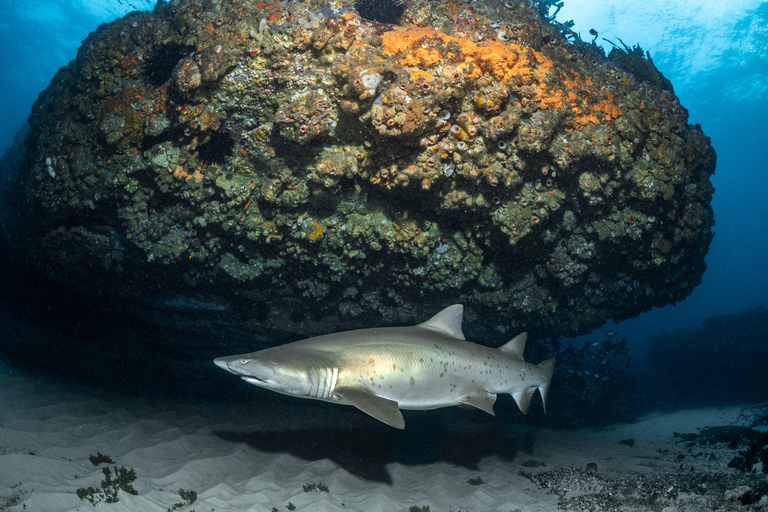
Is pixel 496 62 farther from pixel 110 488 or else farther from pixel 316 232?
pixel 110 488

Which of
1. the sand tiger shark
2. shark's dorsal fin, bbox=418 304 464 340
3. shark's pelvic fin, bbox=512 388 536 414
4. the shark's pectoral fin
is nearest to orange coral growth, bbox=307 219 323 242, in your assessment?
the sand tiger shark

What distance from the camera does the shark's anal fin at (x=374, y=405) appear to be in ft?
11.6

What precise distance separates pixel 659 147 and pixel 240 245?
6.80m

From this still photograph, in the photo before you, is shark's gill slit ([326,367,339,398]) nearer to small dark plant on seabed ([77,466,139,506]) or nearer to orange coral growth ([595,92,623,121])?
small dark plant on seabed ([77,466,139,506])

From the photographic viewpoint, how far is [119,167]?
5355 mm

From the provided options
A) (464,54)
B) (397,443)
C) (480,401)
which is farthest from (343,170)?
(397,443)

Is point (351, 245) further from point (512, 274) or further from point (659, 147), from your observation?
point (659, 147)

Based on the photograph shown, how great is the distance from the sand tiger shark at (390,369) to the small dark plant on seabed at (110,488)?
1.62m

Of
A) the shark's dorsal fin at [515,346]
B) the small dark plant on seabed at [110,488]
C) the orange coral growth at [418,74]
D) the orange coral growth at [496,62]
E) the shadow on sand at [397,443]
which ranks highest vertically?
the orange coral growth at [496,62]

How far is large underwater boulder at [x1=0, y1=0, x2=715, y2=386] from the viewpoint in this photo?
473 cm

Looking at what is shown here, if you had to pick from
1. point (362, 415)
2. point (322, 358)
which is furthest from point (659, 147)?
point (362, 415)

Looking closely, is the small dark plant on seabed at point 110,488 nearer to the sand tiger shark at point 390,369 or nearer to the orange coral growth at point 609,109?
the sand tiger shark at point 390,369

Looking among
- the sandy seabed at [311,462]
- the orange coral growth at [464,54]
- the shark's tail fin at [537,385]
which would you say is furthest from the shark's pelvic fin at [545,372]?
the orange coral growth at [464,54]

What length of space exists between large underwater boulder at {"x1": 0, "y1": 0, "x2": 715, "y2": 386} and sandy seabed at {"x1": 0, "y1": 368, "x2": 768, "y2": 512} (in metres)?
1.95
